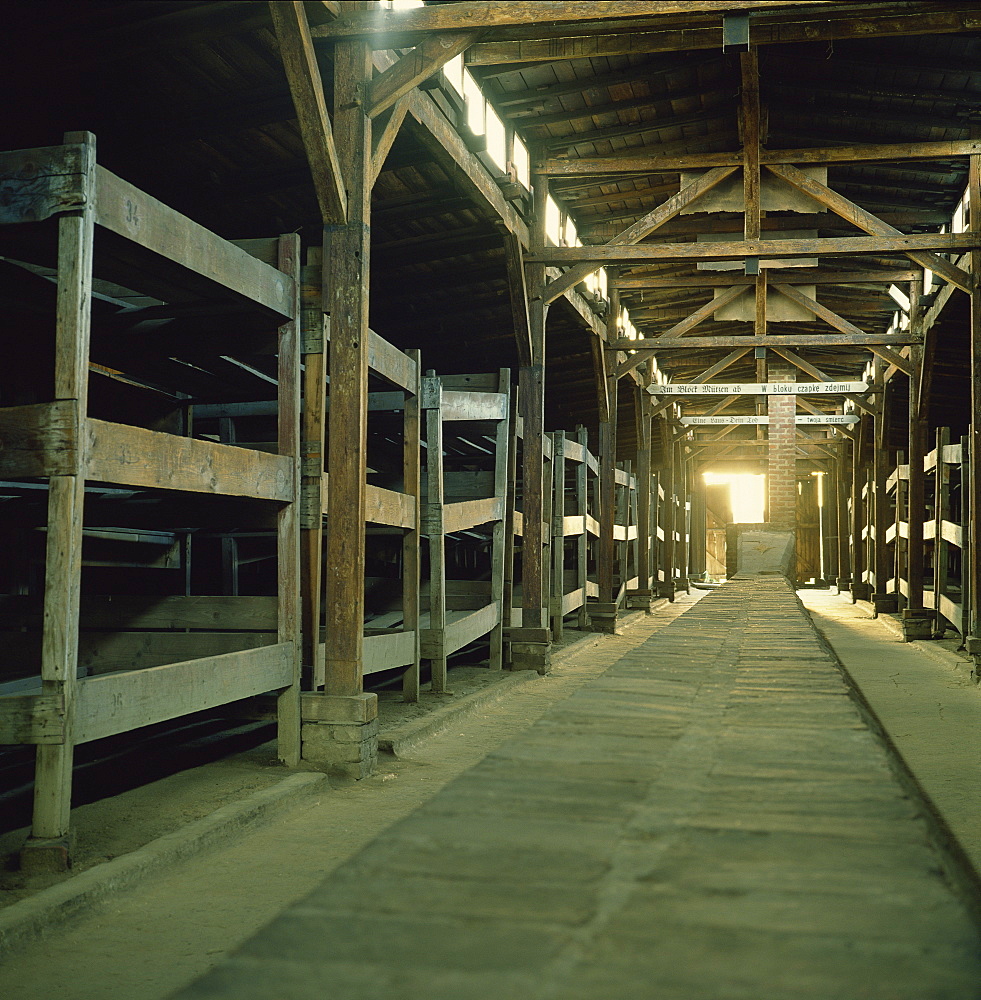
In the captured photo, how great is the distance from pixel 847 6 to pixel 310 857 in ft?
17.5

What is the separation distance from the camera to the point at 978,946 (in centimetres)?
111

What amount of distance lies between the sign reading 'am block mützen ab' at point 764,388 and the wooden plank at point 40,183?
12690 mm

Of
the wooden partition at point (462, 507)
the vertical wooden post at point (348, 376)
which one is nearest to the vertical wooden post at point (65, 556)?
the vertical wooden post at point (348, 376)

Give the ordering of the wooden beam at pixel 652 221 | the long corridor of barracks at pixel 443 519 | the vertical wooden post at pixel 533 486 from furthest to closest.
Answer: the wooden beam at pixel 652 221
the vertical wooden post at pixel 533 486
the long corridor of barracks at pixel 443 519

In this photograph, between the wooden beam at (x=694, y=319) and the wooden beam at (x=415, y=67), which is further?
the wooden beam at (x=694, y=319)

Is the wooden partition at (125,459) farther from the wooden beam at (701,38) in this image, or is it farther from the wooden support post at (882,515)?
the wooden support post at (882,515)

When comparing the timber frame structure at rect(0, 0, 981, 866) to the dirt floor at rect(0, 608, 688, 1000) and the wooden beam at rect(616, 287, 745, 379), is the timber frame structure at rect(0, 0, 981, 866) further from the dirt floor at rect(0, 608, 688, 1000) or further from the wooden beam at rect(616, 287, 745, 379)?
the dirt floor at rect(0, 608, 688, 1000)

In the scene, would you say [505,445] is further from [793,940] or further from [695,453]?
[695,453]

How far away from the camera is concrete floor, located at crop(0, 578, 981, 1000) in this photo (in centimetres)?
104

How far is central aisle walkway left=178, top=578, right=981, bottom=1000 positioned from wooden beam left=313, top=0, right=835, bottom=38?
4.65 m

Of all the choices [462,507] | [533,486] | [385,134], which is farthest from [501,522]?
[385,134]

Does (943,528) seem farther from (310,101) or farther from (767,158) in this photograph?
(310,101)

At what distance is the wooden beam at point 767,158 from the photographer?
34.8ft

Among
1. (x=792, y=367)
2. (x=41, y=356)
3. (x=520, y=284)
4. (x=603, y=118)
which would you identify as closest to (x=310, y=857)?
(x=41, y=356)
